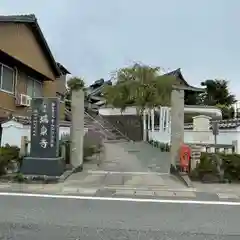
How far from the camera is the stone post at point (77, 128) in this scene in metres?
13.9

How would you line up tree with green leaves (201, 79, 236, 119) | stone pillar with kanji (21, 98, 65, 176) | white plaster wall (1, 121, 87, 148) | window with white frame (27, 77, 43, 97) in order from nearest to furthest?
stone pillar with kanji (21, 98, 65, 176) → white plaster wall (1, 121, 87, 148) → window with white frame (27, 77, 43, 97) → tree with green leaves (201, 79, 236, 119)

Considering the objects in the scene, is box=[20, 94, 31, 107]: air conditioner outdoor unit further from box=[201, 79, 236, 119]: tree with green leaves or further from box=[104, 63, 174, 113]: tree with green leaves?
box=[201, 79, 236, 119]: tree with green leaves

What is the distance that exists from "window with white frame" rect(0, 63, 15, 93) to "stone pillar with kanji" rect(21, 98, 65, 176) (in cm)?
746

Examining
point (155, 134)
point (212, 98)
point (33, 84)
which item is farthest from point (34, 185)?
point (212, 98)

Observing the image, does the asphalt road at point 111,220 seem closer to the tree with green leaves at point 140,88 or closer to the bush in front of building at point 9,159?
the bush in front of building at point 9,159

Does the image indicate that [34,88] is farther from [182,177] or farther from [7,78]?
[182,177]

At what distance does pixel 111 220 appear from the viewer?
6.86 meters

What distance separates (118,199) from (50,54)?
17129 mm

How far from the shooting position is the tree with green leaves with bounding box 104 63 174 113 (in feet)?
106

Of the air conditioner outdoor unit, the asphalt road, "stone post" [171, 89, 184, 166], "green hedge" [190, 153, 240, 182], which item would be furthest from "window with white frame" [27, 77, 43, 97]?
the asphalt road

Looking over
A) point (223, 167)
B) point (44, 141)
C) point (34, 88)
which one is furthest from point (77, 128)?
point (34, 88)

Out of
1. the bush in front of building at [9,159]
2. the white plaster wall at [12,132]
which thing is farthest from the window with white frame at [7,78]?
the bush in front of building at [9,159]

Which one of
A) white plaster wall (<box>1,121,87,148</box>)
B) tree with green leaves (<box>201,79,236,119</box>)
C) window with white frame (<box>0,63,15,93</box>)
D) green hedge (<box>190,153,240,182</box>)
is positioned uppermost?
tree with green leaves (<box>201,79,236,119</box>)

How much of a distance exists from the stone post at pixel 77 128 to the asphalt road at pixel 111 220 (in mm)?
4920
